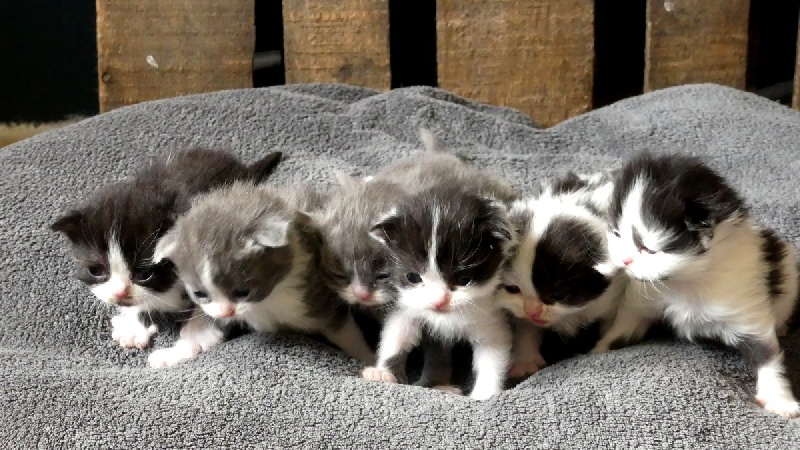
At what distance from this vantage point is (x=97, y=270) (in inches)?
65.3

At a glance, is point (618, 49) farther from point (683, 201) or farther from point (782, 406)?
point (782, 406)

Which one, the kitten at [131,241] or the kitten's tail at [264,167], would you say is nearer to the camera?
the kitten at [131,241]

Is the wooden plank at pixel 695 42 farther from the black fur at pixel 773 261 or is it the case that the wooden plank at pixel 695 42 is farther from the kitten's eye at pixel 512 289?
the kitten's eye at pixel 512 289

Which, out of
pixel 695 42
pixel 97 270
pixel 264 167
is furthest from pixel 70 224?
pixel 695 42

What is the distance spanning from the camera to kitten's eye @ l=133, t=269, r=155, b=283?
64.1 inches

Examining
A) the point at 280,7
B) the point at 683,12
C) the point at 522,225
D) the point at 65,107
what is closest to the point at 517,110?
the point at 683,12

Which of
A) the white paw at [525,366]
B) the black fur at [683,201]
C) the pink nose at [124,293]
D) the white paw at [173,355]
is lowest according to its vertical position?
the white paw at [525,366]

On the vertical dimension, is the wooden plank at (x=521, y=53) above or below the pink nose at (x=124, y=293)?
above

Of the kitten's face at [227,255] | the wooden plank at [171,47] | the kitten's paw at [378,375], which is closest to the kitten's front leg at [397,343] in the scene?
the kitten's paw at [378,375]

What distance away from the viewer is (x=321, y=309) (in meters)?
1.66

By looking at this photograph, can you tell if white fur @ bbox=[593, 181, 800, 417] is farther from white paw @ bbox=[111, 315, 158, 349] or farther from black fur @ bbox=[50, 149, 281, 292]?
white paw @ bbox=[111, 315, 158, 349]

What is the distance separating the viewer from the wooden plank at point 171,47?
2.79 meters

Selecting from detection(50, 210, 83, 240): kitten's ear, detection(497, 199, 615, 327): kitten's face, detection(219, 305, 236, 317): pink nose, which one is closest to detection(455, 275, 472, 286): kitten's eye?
detection(497, 199, 615, 327): kitten's face

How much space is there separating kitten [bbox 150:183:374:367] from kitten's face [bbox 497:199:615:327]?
1.26ft
